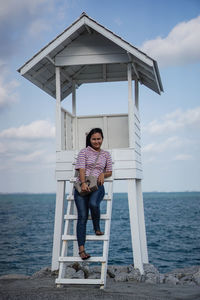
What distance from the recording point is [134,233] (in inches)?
390

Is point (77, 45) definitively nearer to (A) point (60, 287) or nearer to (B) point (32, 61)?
(B) point (32, 61)

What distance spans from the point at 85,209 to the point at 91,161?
1.03 m

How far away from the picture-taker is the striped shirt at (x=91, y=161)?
331 inches

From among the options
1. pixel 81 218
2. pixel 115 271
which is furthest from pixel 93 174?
pixel 115 271

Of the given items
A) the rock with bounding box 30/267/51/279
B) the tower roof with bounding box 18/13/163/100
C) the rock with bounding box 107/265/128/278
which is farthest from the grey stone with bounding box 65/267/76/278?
the tower roof with bounding box 18/13/163/100

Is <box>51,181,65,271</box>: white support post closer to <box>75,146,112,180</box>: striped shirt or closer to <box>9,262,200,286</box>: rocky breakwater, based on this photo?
<box>9,262,200,286</box>: rocky breakwater

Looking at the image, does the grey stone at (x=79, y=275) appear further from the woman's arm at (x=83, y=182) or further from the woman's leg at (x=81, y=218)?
the woman's arm at (x=83, y=182)

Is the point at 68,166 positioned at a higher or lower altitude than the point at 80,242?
higher

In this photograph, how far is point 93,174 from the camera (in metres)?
8.40

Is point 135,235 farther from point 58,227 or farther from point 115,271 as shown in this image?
point 58,227

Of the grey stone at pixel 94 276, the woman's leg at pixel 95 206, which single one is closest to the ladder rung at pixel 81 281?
the woman's leg at pixel 95 206

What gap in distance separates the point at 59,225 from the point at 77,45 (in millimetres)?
4396

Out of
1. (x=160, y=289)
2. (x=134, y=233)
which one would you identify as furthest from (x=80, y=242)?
(x=134, y=233)

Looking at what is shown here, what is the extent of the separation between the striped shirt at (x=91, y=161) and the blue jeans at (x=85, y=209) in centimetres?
45
